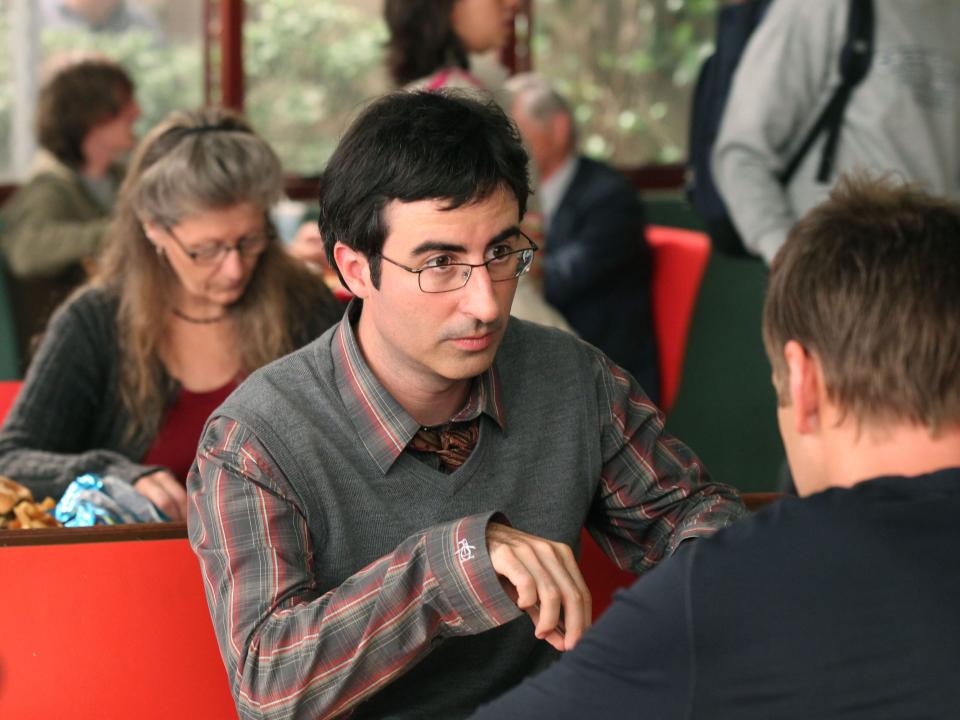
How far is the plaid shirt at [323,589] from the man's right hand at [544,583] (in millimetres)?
18

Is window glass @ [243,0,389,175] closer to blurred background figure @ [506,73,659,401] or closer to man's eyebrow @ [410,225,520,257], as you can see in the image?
blurred background figure @ [506,73,659,401]

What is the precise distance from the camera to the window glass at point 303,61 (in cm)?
482

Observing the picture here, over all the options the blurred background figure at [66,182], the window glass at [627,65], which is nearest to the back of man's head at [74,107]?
the blurred background figure at [66,182]

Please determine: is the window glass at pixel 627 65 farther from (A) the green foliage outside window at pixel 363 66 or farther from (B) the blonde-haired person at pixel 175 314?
(B) the blonde-haired person at pixel 175 314

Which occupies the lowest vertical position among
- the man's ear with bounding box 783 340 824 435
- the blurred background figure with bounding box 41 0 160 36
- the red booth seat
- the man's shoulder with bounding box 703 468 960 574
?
the red booth seat

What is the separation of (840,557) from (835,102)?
202cm

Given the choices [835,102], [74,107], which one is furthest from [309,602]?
[74,107]

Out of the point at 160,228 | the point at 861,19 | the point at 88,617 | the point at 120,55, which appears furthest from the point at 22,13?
the point at 88,617

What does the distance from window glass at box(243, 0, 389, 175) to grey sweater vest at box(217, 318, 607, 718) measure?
3.24 m

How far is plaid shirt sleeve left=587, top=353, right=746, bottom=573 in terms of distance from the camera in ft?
5.68

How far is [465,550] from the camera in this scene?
1332 millimetres

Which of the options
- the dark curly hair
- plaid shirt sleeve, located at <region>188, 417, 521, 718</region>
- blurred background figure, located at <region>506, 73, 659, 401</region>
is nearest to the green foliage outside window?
blurred background figure, located at <region>506, 73, 659, 401</region>

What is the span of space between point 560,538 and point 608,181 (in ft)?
9.21

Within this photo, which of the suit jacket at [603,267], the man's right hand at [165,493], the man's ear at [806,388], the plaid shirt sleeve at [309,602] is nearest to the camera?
the man's ear at [806,388]
